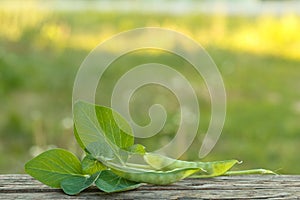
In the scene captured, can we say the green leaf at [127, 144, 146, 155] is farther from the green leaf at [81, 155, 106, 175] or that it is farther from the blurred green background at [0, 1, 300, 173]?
the blurred green background at [0, 1, 300, 173]

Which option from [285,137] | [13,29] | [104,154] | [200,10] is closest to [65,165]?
[104,154]

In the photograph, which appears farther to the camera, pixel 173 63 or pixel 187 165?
pixel 173 63

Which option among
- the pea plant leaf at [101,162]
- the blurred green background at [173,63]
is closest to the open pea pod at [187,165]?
the pea plant leaf at [101,162]

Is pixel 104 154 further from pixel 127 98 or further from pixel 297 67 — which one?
pixel 297 67

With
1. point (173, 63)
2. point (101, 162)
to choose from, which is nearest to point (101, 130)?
point (101, 162)

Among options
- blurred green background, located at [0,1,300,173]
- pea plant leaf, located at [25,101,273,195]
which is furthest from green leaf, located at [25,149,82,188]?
blurred green background, located at [0,1,300,173]

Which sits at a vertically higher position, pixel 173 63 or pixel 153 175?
pixel 173 63

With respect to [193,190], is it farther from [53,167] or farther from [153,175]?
[53,167]
